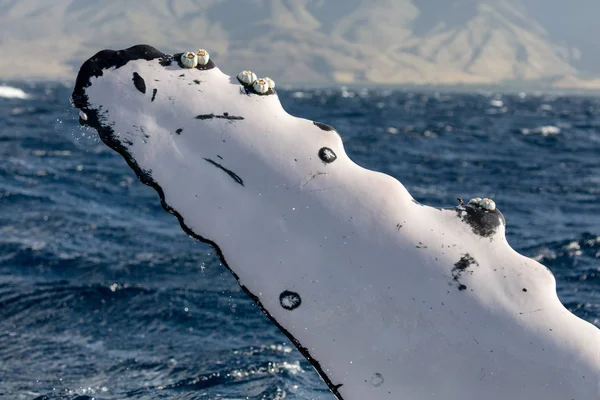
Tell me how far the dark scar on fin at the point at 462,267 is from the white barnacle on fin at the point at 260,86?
1453 millimetres

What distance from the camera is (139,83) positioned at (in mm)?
4203

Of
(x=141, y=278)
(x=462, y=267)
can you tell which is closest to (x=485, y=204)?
(x=462, y=267)

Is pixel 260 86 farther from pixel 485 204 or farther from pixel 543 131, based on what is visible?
pixel 543 131

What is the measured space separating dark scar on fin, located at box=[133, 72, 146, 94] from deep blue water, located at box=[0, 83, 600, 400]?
41cm

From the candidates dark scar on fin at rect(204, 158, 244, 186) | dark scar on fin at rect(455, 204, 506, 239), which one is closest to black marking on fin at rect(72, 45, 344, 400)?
dark scar on fin at rect(204, 158, 244, 186)

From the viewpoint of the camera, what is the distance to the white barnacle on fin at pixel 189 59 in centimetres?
426

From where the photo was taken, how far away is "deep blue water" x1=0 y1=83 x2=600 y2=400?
741cm

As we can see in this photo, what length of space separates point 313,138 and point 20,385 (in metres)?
4.57

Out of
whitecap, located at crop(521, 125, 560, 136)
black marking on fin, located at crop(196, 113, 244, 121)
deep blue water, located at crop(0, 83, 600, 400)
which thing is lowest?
whitecap, located at crop(521, 125, 560, 136)

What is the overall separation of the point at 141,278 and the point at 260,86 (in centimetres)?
789

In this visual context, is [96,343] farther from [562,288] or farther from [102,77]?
[562,288]

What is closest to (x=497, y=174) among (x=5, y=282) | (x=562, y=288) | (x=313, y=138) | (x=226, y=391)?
(x=562, y=288)

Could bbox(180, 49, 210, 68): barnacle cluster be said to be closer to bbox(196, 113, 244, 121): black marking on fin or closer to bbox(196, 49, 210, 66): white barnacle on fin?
bbox(196, 49, 210, 66): white barnacle on fin

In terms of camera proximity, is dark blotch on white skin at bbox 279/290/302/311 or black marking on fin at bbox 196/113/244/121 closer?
dark blotch on white skin at bbox 279/290/302/311
